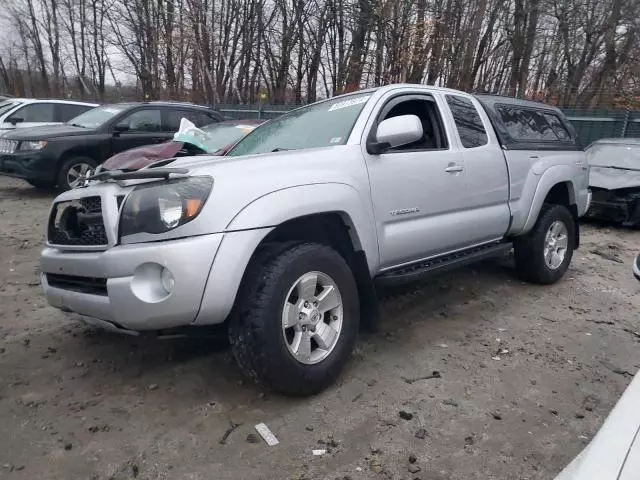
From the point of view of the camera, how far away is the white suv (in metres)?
10.9

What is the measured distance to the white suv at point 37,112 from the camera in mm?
10867

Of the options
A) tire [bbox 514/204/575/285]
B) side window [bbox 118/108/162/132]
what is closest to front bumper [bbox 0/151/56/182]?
side window [bbox 118/108/162/132]

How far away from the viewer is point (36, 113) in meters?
11.1

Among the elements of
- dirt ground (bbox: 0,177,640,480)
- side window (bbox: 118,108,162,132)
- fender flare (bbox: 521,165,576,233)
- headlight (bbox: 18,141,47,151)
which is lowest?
dirt ground (bbox: 0,177,640,480)

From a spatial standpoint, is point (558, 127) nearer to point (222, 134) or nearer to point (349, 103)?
point (349, 103)

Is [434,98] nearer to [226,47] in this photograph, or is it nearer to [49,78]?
[226,47]

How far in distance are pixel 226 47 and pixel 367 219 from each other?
68.6 ft

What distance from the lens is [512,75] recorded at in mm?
16938

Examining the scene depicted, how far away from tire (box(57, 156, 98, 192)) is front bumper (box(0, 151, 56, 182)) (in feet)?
0.44

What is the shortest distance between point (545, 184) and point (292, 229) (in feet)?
9.45

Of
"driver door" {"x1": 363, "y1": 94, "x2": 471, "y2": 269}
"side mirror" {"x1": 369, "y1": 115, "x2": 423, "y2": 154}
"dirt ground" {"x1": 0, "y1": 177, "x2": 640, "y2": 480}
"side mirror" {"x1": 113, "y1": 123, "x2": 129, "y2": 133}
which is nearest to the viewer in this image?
"dirt ground" {"x1": 0, "y1": 177, "x2": 640, "y2": 480}

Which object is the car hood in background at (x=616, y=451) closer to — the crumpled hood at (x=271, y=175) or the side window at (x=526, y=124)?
the crumpled hood at (x=271, y=175)

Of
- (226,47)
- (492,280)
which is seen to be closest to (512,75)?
(226,47)

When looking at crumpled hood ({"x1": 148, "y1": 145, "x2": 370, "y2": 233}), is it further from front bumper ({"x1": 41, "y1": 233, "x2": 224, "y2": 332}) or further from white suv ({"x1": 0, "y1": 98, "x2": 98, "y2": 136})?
white suv ({"x1": 0, "y1": 98, "x2": 98, "y2": 136})
